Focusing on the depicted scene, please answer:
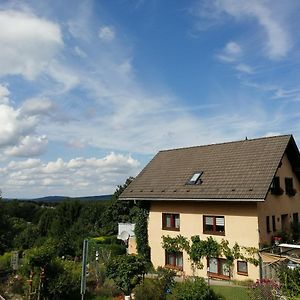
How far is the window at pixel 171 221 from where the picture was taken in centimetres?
2206

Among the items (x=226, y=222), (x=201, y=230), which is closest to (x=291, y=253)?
(x=226, y=222)

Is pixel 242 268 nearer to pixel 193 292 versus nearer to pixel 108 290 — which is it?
pixel 193 292

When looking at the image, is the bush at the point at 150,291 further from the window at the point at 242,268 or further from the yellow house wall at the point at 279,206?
the yellow house wall at the point at 279,206

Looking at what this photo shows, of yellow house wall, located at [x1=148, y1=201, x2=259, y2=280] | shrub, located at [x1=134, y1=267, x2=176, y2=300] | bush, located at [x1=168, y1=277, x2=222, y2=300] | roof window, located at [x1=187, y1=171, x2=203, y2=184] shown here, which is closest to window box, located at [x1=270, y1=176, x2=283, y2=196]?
yellow house wall, located at [x1=148, y1=201, x2=259, y2=280]

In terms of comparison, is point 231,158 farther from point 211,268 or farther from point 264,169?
point 211,268

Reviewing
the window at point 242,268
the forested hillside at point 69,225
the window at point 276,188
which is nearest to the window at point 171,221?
the window at point 242,268

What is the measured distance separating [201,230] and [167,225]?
2747mm

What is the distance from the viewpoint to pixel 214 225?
20.0 meters

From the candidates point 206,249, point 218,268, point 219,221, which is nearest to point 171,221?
point 206,249

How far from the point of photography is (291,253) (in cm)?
1628

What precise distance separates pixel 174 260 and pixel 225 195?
5.64 metres

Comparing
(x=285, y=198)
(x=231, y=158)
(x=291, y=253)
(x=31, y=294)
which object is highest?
(x=231, y=158)

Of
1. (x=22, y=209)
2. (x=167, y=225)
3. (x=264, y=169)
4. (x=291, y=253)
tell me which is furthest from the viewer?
(x=22, y=209)

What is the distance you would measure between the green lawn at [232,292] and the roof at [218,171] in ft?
13.2
